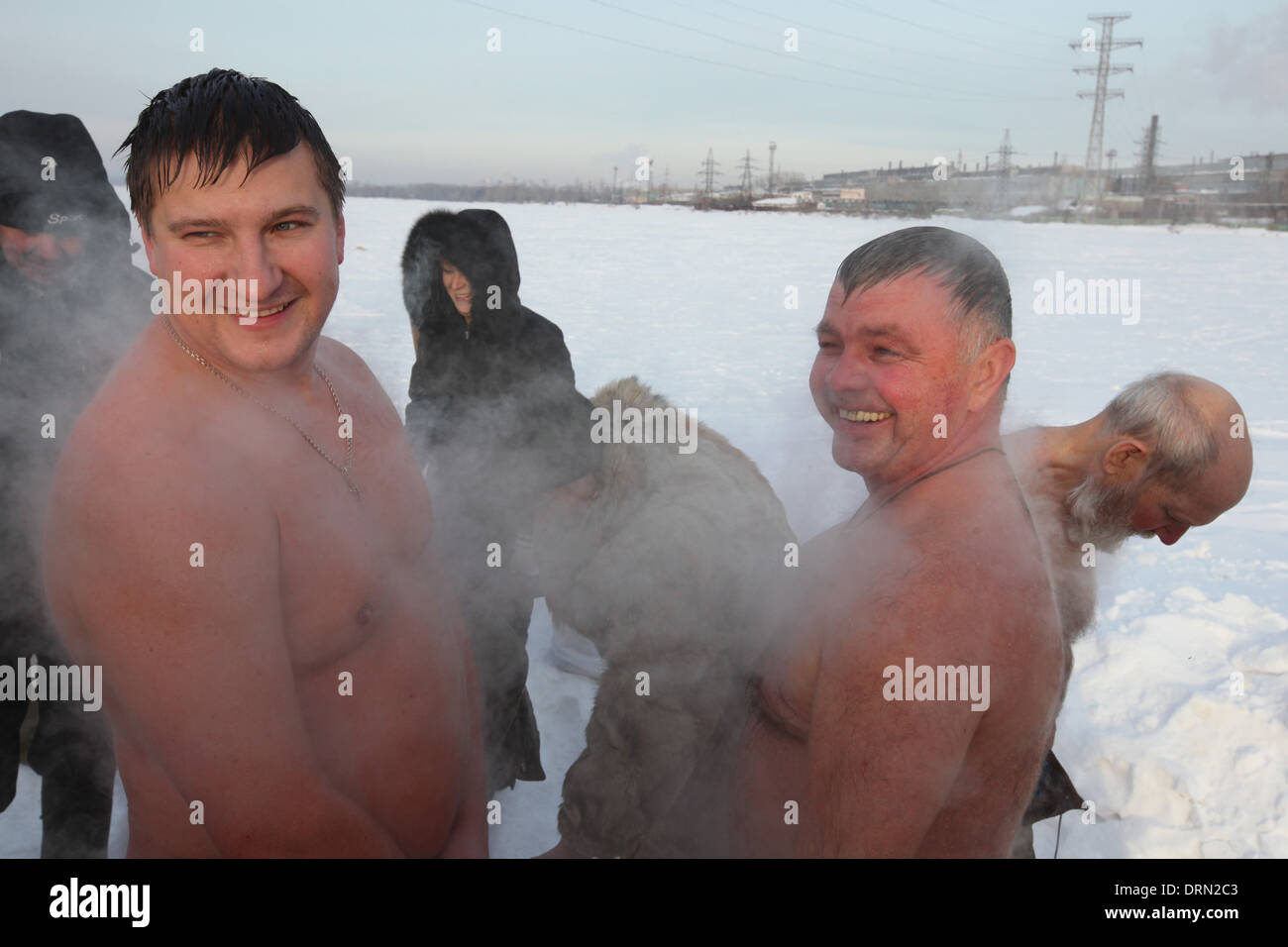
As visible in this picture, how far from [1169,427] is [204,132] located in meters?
2.49

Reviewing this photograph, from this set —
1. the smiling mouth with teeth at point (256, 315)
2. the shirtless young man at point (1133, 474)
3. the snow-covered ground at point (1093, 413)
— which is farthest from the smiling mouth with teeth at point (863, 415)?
the shirtless young man at point (1133, 474)

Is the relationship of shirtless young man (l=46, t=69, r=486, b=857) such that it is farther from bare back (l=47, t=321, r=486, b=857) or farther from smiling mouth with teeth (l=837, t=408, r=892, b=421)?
smiling mouth with teeth (l=837, t=408, r=892, b=421)

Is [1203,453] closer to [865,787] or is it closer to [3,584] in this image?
[865,787]

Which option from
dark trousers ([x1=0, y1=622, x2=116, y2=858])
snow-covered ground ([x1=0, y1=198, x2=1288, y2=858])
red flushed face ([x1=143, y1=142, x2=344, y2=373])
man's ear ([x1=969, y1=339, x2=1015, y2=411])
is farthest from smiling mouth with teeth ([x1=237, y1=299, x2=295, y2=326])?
dark trousers ([x1=0, y1=622, x2=116, y2=858])

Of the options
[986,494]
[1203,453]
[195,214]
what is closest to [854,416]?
[986,494]

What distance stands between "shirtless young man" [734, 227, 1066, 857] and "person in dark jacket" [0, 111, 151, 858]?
202 cm

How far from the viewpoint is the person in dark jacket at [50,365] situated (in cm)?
228

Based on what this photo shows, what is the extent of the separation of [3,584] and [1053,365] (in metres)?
10.6

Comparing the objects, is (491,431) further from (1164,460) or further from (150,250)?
(1164,460)

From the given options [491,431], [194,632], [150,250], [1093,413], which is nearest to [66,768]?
[491,431]

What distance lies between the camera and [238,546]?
3.70ft

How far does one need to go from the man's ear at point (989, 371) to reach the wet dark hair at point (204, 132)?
1235 mm

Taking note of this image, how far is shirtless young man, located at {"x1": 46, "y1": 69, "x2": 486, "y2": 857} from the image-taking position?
106 centimetres

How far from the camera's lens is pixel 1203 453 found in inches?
92.7
